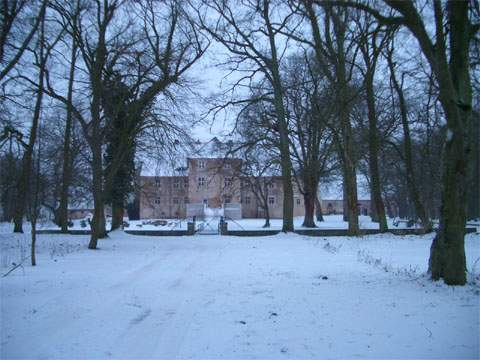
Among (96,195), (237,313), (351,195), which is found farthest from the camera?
(351,195)

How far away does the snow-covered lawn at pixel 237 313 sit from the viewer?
193 inches

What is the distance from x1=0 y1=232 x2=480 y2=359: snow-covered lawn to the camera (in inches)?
193

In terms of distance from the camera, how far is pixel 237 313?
248 inches

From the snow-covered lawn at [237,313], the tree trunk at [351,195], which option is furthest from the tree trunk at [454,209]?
the tree trunk at [351,195]

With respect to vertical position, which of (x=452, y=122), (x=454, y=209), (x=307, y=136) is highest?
(x=307, y=136)

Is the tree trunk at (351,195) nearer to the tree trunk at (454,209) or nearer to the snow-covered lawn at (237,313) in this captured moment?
the snow-covered lawn at (237,313)

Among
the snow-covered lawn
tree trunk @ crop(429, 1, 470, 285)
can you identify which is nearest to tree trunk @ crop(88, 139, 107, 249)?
the snow-covered lawn

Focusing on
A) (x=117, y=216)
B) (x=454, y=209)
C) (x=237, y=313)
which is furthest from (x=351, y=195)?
(x=117, y=216)

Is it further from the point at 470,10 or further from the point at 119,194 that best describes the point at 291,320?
the point at 119,194

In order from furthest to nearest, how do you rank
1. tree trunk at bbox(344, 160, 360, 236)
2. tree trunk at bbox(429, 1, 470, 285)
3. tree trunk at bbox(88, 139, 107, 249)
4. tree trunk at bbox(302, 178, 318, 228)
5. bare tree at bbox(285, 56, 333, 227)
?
tree trunk at bbox(302, 178, 318, 228), bare tree at bbox(285, 56, 333, 227), tree trunk at bbox(344, 160, 360, 236), tree trunk at bbox(88, 139, 107, 249), tree trunk at bbox(429, 1, 470, 285)

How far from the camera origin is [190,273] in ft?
33.0

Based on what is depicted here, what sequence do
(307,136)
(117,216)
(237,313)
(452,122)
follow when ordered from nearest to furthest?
(237,313) → (452,122) → (117,216) → (307,136)

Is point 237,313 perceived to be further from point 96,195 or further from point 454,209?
point 96,195

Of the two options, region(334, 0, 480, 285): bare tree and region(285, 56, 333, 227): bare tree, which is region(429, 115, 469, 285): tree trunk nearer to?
region(334, 0, 480, 285): bare tree
